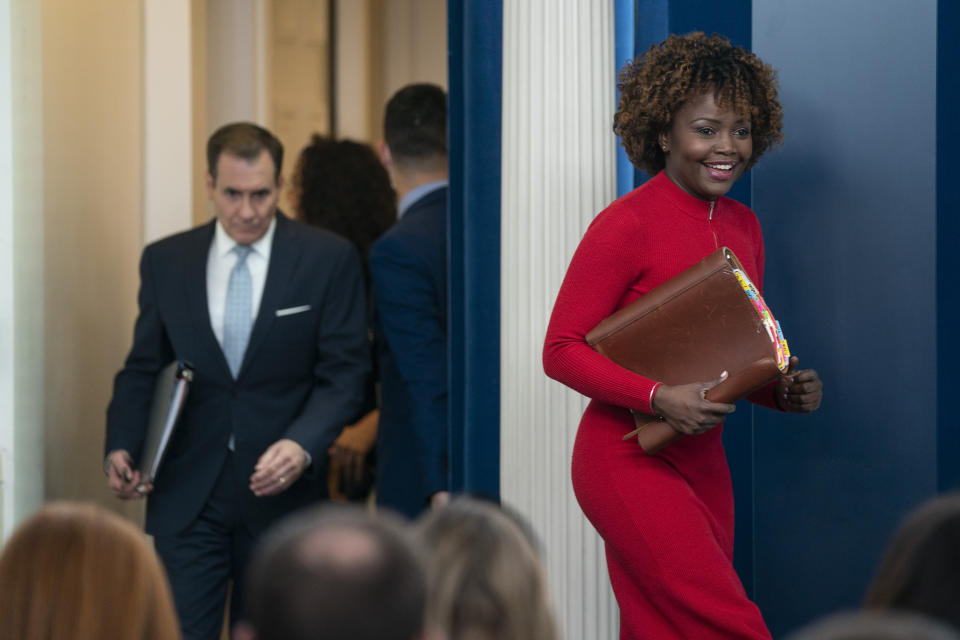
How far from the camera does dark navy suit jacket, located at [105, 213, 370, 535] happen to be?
393 centimetres

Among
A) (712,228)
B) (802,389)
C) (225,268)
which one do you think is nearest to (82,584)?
(712,228)

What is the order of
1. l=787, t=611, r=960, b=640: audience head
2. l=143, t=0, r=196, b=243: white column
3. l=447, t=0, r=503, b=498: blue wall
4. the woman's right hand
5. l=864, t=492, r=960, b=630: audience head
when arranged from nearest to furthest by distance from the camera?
1. l=787, t=611, r=960, b=640: audience head
2. l=864, t=492, r=960, b=630: audience head
3. the woman's right hand
4. l=447, t=0, r=503, b=498: blue wall
5. l=143, t=0, r=196, b=243: white column

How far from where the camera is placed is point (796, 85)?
347cm

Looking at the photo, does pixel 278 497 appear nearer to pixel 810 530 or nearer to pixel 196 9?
pixel 810 530

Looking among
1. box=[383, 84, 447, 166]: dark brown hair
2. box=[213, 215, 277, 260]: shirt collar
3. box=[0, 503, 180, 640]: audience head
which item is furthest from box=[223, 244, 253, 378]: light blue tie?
box=[0, 503, 180, 640]: audience head

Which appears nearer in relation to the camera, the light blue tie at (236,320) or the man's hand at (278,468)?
the man's hand at (278,468)

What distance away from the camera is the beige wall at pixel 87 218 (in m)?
4.34

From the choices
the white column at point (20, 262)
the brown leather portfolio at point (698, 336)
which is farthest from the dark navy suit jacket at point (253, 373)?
the brown leather portfolio at point (698, 336)

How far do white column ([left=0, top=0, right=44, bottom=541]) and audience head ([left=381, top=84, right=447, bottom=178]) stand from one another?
1117mm

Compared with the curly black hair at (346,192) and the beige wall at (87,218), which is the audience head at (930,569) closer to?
the beige wall at (87,218)

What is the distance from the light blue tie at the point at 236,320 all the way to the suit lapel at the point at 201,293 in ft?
0.21

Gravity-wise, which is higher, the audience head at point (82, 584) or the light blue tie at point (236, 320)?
the light blue tie at point (236, 320)

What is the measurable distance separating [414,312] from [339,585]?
2827 mm

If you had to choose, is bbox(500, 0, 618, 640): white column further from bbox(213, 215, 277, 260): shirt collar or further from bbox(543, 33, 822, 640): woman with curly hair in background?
bbox(213, 215, 277, 260): shirt collar
